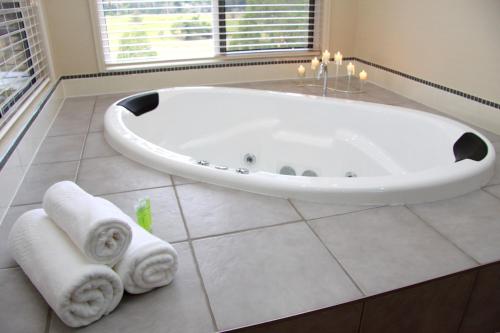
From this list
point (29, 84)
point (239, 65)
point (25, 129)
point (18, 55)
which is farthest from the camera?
point (239, 65)

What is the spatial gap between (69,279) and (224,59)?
2591mm

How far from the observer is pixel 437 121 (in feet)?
7.09

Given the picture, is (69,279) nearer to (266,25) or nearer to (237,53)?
(237,53)

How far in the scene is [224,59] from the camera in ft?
10.8

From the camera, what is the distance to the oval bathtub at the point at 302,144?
1499 mm

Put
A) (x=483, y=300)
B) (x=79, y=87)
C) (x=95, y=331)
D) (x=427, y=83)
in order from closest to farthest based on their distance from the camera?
1. (x=95, y=331)
2. (x=483, y=300)
3. (x=427, y=83)
4. (x=79, y=87)

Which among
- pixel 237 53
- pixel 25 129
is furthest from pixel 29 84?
pixel 237 53

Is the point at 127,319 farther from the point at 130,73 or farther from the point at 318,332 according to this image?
the point at 130,73

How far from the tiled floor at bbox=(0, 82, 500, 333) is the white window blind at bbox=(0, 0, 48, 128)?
423 mm

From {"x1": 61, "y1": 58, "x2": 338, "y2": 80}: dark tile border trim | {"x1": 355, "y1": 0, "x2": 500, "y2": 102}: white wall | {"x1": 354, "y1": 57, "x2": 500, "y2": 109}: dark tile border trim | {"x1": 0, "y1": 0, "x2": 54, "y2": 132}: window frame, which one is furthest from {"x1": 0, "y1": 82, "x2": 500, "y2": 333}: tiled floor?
{"x1": 61, "y1": 58, "x2": 338, "y2": 80}: dark tile border trim

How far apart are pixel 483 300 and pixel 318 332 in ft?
1.80

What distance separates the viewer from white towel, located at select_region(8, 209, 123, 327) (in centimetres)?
93

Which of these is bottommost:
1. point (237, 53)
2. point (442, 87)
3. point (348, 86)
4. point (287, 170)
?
point (287, 170)

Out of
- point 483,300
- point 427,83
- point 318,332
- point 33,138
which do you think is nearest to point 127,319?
point 318,332
